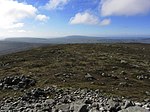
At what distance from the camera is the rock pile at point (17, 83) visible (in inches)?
1133

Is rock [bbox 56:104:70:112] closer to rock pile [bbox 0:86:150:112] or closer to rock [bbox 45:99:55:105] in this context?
rock pile [bbox 0:86:150:112]

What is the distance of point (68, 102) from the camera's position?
2153 cm

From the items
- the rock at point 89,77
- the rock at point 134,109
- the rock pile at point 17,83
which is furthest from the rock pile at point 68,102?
the rock at point 89,77

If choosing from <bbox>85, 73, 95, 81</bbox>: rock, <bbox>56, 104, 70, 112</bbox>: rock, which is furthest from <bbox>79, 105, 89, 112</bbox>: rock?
<bbox>85, 73, 95, 81</bbox>: rock

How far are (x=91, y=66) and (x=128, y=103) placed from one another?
70.2 feet

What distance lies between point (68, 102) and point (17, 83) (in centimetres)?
1030

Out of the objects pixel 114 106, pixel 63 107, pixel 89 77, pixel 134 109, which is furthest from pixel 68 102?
pixel 89 77

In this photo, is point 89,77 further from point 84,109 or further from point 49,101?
point 84,109

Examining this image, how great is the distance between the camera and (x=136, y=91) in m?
26.7

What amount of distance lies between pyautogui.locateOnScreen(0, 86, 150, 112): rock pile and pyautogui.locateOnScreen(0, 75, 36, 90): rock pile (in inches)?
157

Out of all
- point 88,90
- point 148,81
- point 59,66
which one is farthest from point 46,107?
point 59,66

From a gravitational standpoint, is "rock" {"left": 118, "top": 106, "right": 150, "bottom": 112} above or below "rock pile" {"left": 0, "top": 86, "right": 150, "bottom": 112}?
above

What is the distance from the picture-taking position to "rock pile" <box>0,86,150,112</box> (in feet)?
61.7

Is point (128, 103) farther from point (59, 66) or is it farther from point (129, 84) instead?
point (59, 66)
